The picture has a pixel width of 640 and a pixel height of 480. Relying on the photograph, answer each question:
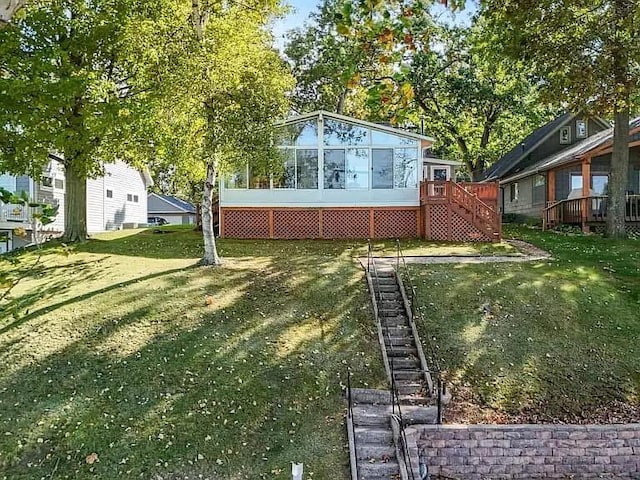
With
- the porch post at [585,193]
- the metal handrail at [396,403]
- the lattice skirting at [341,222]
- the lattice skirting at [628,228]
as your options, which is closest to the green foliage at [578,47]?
the porch post at [585,193]

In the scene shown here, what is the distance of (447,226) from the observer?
18422mm

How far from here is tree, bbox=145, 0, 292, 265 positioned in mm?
12250

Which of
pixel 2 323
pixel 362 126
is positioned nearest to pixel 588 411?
pixel 2 323

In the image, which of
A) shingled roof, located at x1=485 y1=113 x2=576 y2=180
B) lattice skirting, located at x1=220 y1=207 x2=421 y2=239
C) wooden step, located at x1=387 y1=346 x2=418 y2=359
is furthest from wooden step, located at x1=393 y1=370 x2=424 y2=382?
shingled roof, located at x1=485 y1=113 x2=576 y2=180

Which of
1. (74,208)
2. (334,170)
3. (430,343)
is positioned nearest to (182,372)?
(430,343)

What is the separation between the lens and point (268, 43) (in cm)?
1617

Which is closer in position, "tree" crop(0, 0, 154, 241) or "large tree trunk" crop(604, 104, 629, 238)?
"tree" crop(0, 0, 154, 241)

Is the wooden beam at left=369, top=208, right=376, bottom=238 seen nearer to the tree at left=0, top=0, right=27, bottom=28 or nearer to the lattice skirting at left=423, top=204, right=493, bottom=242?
the lattice skirting at left=423, top=204, right=493, bottom=242

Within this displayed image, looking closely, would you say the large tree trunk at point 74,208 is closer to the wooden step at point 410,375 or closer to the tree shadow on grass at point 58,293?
the tree shadow on grass at point 58,293

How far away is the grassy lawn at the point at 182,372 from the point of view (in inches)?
272

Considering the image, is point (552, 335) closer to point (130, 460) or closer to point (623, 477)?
point (623, 477)

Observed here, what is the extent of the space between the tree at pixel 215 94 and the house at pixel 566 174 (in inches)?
482

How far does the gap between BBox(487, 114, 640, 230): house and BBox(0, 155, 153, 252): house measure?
1671cm

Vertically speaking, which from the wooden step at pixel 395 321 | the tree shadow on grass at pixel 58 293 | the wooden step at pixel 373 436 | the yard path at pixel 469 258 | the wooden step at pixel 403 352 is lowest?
the wooden step at pixel 373 436
